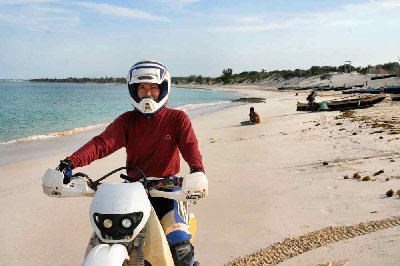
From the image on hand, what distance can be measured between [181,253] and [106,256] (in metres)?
0.90

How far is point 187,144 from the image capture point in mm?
3867

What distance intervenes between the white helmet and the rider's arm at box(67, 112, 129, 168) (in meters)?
0.22

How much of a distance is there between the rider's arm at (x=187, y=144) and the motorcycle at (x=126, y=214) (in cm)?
42

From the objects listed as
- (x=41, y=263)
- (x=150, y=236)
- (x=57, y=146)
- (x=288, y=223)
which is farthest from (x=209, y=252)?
(x=57, y=146)

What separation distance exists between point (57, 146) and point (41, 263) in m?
13.6

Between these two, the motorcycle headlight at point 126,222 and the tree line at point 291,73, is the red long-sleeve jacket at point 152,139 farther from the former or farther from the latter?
the tree line at point 291,73

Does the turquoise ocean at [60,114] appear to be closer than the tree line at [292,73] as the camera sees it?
Yes

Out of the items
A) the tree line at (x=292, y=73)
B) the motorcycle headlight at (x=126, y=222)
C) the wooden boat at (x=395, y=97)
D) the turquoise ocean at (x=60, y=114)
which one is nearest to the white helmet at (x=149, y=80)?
the motorcycle headlight at (x=126, y=222)

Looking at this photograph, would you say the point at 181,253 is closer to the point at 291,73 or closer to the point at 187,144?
the point at 187,144

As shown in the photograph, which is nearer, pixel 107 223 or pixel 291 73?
pixel 107 223

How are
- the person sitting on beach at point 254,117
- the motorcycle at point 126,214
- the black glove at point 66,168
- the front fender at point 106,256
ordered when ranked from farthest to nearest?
the person sitting on beach at point 254,117
the black glove at point 66,168
the motorcycle at point 126,214
the front fender at point 106,256

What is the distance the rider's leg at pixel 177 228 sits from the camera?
3.49m

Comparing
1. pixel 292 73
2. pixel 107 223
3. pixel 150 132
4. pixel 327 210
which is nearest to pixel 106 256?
pixel 107 223

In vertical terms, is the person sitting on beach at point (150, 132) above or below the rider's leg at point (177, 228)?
above
